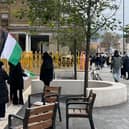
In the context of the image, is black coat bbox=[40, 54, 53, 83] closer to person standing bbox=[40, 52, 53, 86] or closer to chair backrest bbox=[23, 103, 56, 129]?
person standing bbox=[40, 52, 53, 86]

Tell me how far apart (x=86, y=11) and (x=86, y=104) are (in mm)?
6185

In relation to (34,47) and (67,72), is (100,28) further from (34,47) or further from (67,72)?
(34,47)

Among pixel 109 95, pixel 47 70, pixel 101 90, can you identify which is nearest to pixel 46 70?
pixel 47 70

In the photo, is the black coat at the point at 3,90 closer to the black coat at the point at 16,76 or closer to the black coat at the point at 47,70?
the black coat at the point at 16,76

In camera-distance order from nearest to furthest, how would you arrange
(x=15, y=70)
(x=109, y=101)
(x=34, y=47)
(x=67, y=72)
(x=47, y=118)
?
(x=47, y=118) < (x=15, y=70) < (x=109, y=101) < (x=67, y=72) < (x=34, y=47)

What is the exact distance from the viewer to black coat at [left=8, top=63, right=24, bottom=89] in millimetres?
14031

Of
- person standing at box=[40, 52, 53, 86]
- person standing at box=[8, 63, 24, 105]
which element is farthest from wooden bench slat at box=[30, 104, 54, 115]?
person standing at box=[40, 52, 53, 86]

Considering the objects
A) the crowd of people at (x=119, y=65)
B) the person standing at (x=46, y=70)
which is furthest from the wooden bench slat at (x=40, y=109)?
the crowd of people at (x=119, y=65)

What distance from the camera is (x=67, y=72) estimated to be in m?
35.4

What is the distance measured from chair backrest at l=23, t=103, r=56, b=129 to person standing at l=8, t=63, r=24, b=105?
6361 mm

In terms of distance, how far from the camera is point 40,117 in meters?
7.36

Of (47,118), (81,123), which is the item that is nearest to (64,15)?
(81,123)

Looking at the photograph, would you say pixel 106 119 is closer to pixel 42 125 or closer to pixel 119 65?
pixel 42 125

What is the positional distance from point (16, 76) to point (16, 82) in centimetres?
19
